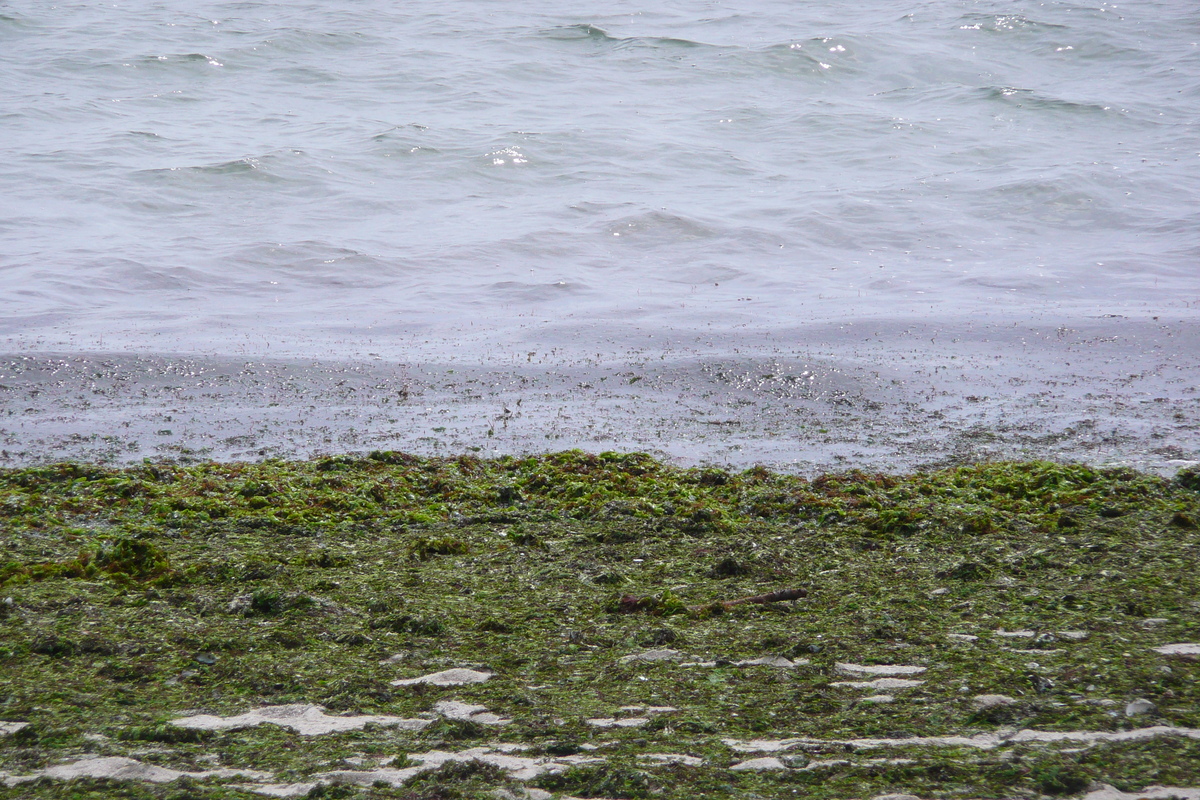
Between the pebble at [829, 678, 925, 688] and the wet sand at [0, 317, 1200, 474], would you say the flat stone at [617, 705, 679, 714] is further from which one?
the wet sand at [0, 317, 1200, 474]

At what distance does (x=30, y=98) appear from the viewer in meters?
23.9

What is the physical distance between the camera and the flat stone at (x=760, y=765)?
2.85 meters

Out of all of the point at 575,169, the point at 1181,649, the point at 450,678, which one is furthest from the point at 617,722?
the point at 575,169

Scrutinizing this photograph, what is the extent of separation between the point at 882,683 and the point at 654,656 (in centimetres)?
80

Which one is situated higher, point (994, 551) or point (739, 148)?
point (739, 148)

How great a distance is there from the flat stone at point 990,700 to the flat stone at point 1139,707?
0.32m

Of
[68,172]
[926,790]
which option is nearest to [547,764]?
[926,790]

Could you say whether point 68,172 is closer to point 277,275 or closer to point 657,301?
point 277,275

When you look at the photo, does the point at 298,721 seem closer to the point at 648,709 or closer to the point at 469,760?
the point at 469,760

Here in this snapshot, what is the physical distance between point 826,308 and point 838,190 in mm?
7915

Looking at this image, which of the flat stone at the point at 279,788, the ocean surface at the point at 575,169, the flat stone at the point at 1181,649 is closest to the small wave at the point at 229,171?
the ocean surface at the point at 575,169

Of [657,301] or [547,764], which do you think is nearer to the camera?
[547,764]

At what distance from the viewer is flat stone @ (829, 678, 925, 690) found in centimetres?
340

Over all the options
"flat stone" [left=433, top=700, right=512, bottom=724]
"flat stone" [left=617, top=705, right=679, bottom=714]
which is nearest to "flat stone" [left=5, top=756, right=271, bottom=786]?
"flat stone" [left=433, top=700, right=512, bottom=724]
